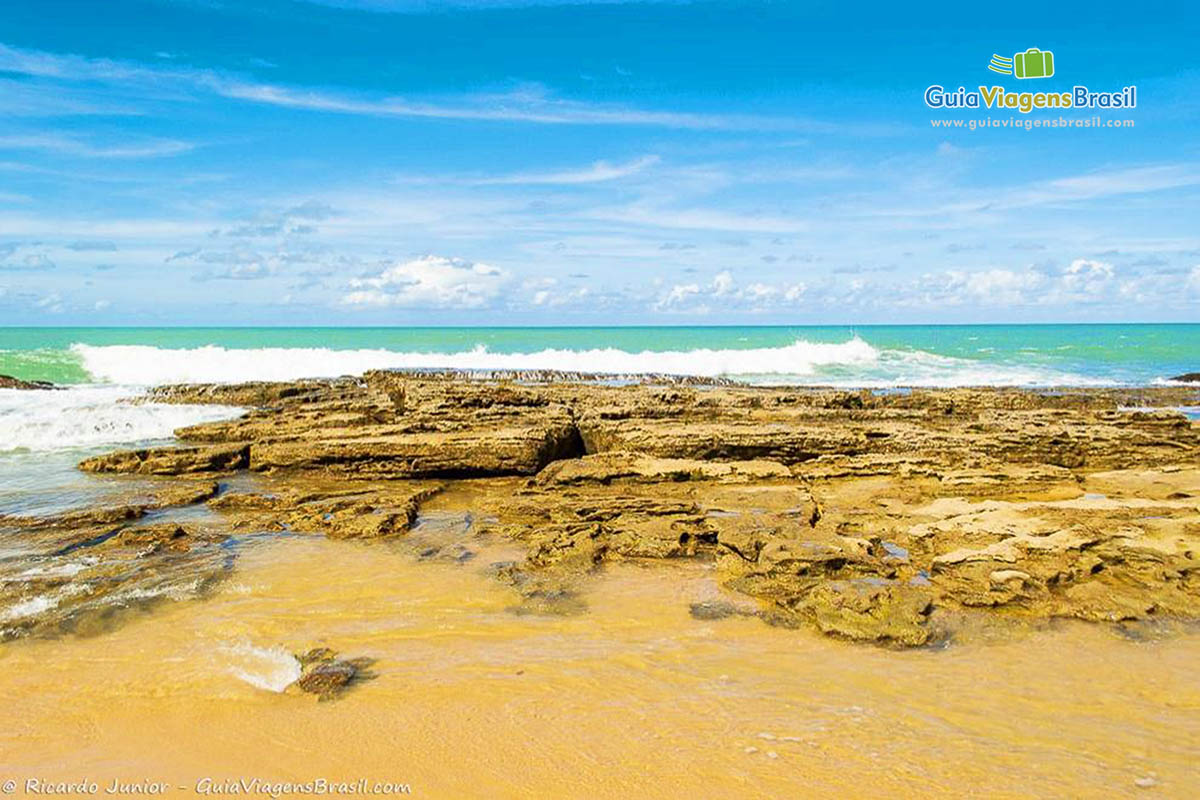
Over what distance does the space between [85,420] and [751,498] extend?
13863mm

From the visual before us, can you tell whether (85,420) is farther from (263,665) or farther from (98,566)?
→ (263,665)

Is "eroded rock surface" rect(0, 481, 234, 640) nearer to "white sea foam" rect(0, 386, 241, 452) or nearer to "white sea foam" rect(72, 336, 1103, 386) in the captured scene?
"white sea foam" rect(0, 386, 241, 452)

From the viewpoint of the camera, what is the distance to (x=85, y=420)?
48.0ft

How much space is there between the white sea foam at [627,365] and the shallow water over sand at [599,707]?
78.7ft

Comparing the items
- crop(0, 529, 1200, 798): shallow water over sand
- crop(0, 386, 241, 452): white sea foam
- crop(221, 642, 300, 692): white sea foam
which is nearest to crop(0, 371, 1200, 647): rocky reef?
crop(221, 642, 300, 692): white sea foam

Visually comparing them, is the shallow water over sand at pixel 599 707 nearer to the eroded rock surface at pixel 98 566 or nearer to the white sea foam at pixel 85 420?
the eroded rock surface at pixel 98 566

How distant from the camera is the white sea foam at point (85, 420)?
13.5 meters

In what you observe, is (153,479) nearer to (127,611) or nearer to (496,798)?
(127,611)

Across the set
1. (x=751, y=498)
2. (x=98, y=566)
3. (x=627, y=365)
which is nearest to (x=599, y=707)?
(x=751, y=498)

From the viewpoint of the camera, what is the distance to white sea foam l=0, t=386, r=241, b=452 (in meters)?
13.5

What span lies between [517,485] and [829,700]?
19.4 feet

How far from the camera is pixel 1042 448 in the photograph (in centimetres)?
978

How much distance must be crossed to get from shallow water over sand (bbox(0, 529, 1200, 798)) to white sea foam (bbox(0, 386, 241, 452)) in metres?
10.5

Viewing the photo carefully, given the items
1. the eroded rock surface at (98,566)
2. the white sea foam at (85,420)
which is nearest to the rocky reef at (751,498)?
the eroded rock surface at (98,566)
